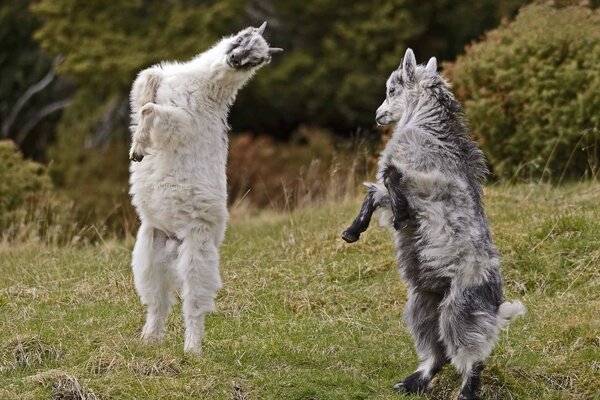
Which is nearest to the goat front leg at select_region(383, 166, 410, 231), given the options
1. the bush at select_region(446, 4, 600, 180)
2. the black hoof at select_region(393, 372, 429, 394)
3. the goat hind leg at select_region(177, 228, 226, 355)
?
the black hoof at select_region(393, 372, 429, 394)

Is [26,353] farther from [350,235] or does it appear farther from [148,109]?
[350,235]

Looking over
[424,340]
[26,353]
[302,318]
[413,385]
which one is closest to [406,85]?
[424,340]

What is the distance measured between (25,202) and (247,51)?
268 inches

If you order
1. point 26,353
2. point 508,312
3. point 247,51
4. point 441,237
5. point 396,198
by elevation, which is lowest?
point 26,353

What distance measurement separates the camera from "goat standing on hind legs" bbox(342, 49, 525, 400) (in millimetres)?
7570

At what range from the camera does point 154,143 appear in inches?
313

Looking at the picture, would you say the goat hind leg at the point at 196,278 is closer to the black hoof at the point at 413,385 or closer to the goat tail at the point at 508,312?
the black hoof at the point at 413,385

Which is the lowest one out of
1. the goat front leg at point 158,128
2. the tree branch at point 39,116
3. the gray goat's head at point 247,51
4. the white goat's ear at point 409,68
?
the tree branch at point 39,116

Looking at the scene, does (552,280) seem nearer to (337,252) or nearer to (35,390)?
(337,252)

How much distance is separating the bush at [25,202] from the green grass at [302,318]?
1104 millimetres

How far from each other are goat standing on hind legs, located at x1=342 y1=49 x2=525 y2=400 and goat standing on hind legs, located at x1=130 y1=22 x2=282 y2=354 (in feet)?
3.37

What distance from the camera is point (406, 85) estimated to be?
814 cm

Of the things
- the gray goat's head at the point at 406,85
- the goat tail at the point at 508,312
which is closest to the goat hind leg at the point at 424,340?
the goat tail at the point at 508,312

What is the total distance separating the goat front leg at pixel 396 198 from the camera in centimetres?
763
